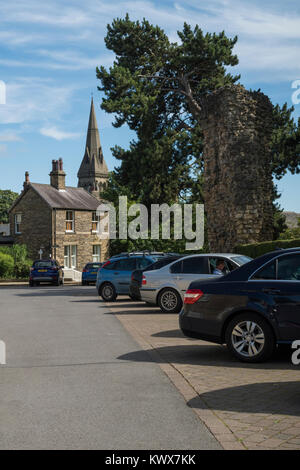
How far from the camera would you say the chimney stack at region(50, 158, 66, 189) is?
55.5 meters

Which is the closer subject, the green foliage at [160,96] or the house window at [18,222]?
the green foliage at [160,96]

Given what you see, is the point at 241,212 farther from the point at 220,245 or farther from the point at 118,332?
the point at 118,332

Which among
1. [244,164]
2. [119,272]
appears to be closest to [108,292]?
[119,272]

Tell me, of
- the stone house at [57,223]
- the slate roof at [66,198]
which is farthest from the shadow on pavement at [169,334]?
the slate roof at [66,198]

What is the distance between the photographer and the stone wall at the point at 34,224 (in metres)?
52.7

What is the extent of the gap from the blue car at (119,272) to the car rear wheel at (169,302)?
15.2ft

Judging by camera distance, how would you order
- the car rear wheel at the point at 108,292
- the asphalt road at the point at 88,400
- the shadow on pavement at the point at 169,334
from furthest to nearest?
the car rear wheel at the point at 108,292 < the shadow on pavement at the point at 169,334 < the asphalt road at the point at 88,400

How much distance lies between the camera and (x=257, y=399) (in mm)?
6230

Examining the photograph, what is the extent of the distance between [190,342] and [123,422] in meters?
5.55

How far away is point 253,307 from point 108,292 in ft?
45.5

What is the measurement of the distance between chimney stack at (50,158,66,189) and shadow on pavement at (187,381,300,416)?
50244 millimetres

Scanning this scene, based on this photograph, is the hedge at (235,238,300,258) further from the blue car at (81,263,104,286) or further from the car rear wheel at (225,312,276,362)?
the blue car at (81,263,104,286)

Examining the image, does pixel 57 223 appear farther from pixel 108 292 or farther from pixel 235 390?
pixel 235 390

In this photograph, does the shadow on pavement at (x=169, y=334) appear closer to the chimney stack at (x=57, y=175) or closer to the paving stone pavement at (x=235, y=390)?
the paving stone pavement at (x=235, y=390)
